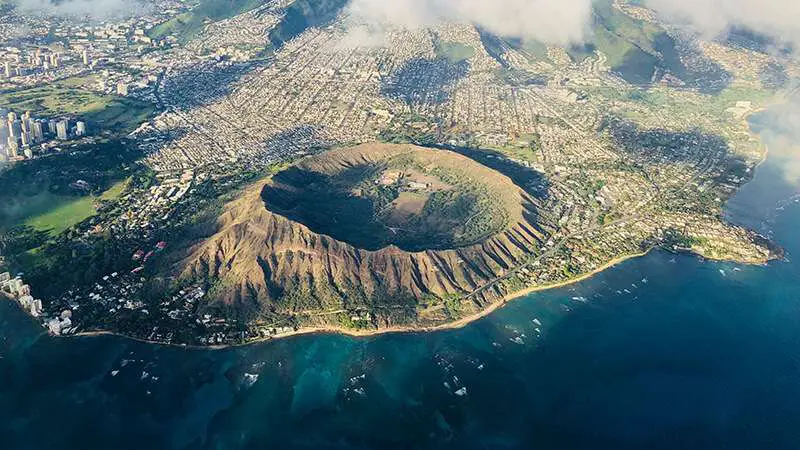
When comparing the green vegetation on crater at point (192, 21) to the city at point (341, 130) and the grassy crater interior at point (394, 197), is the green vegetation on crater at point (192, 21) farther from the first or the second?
the grassy crater interior at point (394, 197)

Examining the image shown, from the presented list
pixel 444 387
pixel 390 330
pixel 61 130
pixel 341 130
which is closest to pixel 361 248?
pixel 390 330

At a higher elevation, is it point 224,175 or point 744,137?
point 744,137

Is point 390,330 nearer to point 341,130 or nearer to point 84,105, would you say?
point 341,130

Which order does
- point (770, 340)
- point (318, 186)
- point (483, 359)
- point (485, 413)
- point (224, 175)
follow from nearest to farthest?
point (485, 413) → point (483, 359) → point (770, 340) → point (318, 186) → point (224, 175)

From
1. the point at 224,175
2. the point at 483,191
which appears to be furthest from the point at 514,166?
the point at 224,175

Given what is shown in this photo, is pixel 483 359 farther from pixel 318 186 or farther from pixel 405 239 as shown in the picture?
pixel 318 186
